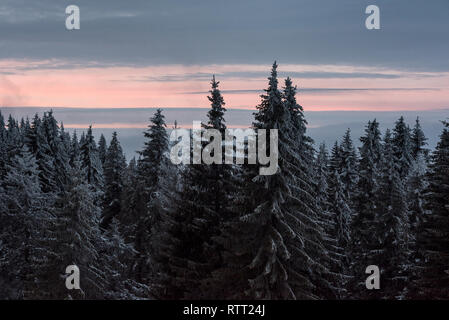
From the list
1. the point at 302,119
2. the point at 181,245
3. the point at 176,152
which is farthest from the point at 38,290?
the point at 302,119

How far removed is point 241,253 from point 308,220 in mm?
3685

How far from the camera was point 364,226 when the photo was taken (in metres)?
38.5

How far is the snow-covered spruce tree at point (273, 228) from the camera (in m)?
21.0

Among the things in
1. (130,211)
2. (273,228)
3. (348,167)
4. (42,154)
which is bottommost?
(130,211)

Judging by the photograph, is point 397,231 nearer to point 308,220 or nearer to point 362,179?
point 362,179

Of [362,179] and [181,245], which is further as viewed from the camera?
[362,179]

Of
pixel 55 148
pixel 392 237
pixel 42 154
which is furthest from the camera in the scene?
pixel 55 148

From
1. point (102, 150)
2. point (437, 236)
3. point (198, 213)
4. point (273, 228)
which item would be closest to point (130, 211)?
point (198, 213)

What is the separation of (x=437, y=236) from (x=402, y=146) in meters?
36.1

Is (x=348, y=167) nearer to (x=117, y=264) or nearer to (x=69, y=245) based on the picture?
(x=117, y=264)

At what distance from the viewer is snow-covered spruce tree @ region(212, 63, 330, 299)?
21.0m
